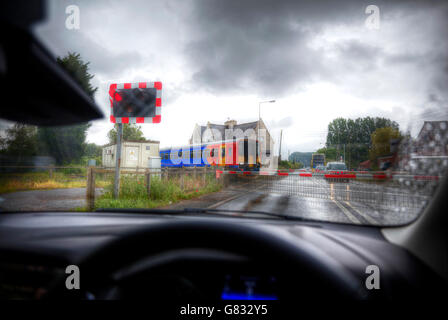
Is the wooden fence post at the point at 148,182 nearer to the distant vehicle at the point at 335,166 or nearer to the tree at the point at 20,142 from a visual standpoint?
the tree at the point at 20,142

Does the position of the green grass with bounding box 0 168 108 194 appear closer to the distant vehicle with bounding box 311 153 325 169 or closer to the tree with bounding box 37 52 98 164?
the tree with bounding box 37 52 98 164

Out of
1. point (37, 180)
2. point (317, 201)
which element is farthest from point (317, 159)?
point (37, 180)

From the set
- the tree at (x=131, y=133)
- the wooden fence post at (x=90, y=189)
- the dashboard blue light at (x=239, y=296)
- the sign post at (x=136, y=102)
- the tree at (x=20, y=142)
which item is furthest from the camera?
the wooden fence post at (x=90, y=189)

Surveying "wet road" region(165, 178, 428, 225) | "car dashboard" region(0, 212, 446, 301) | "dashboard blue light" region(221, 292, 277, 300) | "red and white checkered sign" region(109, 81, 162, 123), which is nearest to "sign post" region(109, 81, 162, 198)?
"red and white checkered sign" region(109, 81, 162, 123)

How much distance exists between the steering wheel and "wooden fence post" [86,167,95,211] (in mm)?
2662

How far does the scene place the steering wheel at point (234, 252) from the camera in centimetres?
75

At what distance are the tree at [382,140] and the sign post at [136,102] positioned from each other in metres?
2.23

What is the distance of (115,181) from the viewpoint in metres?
3.24

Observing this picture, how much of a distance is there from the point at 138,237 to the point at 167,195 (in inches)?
94.5

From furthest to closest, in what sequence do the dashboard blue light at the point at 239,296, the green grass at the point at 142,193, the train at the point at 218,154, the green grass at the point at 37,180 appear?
the train at the point at 218,154 < the green grass at the point at 142,193 < the green grass at the point at 37,180 < the dashboard blue light at the point at 239,296

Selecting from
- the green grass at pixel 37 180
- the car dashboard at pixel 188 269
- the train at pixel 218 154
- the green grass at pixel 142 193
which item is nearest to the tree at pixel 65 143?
the green grass at pixel 37 180

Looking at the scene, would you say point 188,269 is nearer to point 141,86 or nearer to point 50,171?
point 50,171

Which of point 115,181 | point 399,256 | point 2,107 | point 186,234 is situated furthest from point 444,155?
point 115,181
